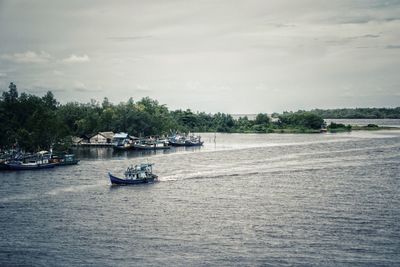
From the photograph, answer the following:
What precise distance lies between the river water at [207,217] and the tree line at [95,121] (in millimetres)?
16001

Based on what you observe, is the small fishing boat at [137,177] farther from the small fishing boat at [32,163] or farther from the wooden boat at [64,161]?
the wooden boat at [64,161]

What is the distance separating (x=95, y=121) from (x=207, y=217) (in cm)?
8070

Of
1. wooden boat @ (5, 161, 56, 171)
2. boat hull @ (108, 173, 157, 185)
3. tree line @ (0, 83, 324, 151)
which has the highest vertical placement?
tree line @ (0, 83, 324, 151)

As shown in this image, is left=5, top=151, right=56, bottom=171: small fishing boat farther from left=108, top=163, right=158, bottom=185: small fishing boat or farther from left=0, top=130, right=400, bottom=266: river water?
left=108, top=163, right=158, bottom=185: small fishing boat

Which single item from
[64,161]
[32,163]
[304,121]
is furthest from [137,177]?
[304,121]

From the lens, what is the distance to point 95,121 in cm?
11331

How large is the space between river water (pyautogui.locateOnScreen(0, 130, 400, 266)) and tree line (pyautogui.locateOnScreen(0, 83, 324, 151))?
1600cm

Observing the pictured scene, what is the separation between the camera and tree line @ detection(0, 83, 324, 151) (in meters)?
77.9

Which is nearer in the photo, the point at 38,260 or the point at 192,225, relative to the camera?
the point at 38,260

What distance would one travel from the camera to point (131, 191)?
49000mm

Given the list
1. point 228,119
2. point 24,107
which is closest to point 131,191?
point 24,107

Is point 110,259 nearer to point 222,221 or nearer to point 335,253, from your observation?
point 222,221

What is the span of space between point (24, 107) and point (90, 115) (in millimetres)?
31944

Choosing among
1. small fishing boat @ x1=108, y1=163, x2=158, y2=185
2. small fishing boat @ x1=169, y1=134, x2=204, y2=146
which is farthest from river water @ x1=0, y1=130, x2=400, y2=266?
small fishing boat @ x1=169, y1=134, x2=204, y2=146
